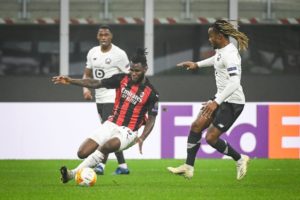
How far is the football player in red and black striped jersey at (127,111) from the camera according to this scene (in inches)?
581

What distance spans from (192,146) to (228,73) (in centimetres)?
121

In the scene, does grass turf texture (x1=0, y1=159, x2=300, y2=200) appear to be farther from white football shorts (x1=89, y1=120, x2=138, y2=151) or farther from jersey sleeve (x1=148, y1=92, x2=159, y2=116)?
jersey sleeve (x1=148, y1=92, x2=159, y2=116)

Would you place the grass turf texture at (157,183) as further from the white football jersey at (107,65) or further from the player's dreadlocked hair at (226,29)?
the player's dreadlocked hair at (226,29)

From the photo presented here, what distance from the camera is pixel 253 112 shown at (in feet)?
70.9

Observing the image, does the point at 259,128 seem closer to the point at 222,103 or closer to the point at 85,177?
the point at 222,103

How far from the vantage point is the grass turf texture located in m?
13.1

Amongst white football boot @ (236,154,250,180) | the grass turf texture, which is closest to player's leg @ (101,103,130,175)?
the grass turf texture

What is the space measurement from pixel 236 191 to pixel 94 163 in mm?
1889

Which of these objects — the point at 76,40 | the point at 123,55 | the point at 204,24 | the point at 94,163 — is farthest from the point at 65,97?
the point at 94,163

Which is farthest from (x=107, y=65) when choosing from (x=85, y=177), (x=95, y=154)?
(x=85, y=177)

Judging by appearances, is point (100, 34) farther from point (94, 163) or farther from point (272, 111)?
point (272, 111)

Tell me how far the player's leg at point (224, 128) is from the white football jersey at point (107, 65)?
2.39 m

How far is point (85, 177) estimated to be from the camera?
46.5 feet

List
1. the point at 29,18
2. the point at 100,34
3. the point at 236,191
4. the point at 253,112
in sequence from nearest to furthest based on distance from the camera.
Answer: the point at 236,191, the point at 100,34, the point at 253,112, the point at 29,18
